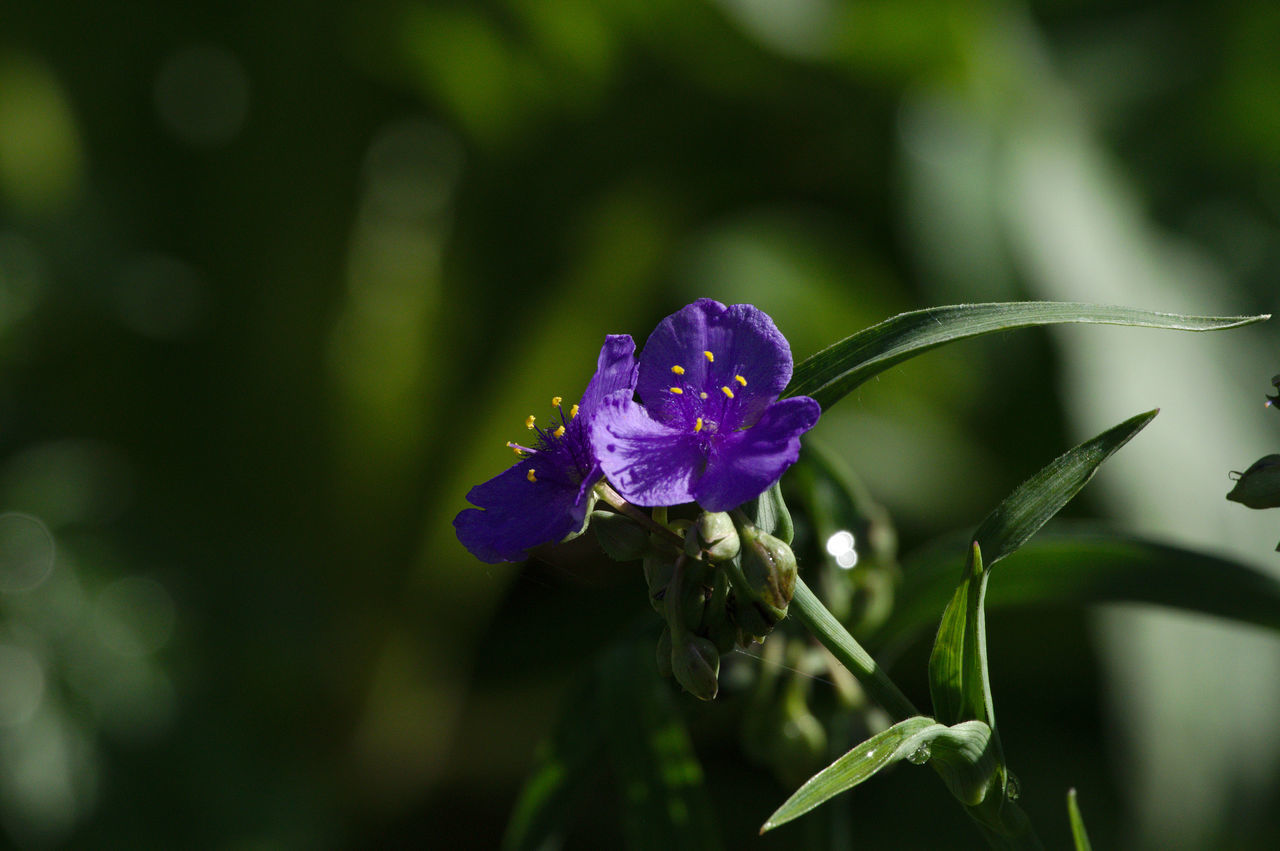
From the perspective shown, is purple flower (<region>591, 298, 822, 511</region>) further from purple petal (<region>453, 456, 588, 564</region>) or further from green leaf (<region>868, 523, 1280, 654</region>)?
green leaf (<region>868, 523, 1280, 654</region>)

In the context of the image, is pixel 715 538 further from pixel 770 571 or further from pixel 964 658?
pixel 964 658

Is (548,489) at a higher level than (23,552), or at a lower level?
higher

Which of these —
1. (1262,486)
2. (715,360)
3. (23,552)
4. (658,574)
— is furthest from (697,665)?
(23,552)

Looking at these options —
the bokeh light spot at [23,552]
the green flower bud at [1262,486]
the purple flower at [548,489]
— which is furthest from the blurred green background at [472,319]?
the green flower bud at [1262,486]

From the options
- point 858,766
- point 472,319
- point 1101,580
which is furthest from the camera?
point 472,319

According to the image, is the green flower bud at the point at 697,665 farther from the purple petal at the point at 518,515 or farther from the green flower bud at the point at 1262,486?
Answer: the green flower bud at the point at 1262,486

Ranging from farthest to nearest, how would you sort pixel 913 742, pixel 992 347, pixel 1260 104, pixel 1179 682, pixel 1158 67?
1. pixel 1158 67
2. pixel 1260 104
3. pixel 992 347
4. pixel 1179 682
5. pixel 913 742

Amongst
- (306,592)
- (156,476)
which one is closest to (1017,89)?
(306,592)

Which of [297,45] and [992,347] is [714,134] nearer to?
[992,347]
